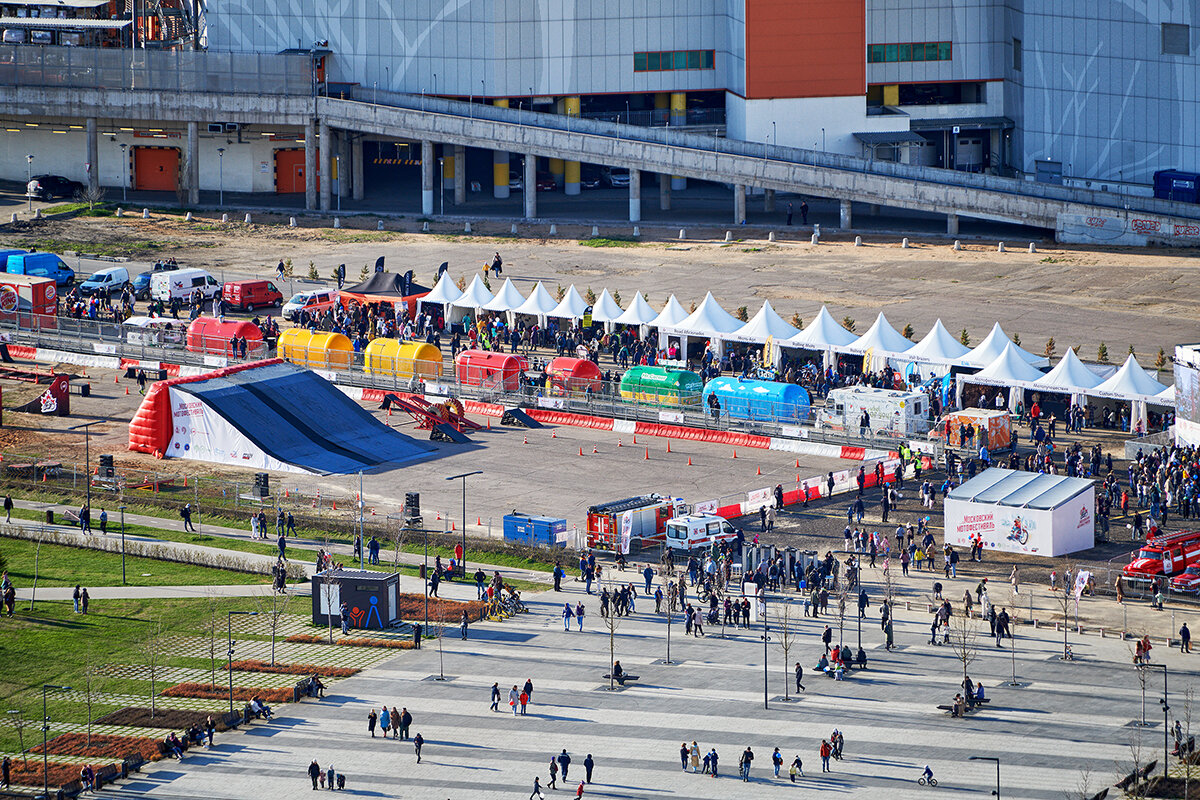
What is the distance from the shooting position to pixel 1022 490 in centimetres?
6494

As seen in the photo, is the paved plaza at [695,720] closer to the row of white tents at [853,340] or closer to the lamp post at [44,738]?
the lamp post at [44,738]

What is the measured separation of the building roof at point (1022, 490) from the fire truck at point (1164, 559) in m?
3.73

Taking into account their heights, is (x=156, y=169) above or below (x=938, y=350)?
above

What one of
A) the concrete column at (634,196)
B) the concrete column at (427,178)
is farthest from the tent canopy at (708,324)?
the concrete column at (427,178)

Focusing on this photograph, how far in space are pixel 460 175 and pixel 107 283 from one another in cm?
3236

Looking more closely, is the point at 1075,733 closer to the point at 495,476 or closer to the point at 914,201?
the point at 495,476

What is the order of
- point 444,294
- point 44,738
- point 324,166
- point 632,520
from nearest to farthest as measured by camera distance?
point 44,738, point 632,520, point 444,294, point 324,166

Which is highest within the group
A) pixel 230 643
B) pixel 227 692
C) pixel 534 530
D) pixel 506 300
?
pixel 506 300

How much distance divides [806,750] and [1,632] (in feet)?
86.9

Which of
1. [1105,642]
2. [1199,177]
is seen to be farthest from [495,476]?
[1199,177]

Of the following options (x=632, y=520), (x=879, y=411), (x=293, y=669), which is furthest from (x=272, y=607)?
(x=879, y=411)

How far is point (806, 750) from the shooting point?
48312mm

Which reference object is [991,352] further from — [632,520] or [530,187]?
[530,187]

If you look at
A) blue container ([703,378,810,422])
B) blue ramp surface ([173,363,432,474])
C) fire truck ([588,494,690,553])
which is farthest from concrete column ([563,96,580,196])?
fire truck ([588,494,690,553])
